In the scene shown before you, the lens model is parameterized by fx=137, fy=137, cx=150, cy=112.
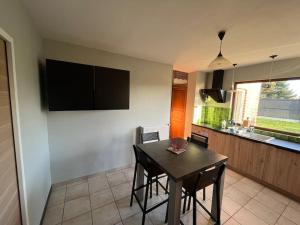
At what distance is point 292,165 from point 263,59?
192cm

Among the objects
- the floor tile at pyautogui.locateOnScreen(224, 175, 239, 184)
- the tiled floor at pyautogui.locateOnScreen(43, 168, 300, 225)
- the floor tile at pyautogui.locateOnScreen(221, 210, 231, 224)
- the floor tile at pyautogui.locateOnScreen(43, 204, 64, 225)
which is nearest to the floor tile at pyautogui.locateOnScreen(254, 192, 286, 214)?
the tiled floor at pyautogui.locateOnScreen(43, 168, 300, 225)

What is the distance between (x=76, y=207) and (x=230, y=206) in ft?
7.15

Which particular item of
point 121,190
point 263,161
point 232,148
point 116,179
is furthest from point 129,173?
point 263,161

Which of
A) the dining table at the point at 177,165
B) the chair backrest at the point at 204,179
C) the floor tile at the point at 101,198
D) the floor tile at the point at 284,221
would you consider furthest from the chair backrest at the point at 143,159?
the floor tile at the point at 284,221

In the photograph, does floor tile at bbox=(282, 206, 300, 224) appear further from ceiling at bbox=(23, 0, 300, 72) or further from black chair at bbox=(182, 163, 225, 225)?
ceiling at bbox=(23, 0, 300, 72)

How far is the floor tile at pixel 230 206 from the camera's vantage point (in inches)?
74.7

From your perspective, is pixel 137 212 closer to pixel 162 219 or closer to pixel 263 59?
pixel 162 219

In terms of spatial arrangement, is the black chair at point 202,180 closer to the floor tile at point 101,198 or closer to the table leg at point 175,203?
the table leg at point 175,203

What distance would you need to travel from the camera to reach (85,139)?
2.45m

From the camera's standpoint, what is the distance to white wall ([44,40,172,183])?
2.22m

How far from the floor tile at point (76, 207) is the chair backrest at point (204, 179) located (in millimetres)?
1422

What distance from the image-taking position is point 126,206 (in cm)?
192

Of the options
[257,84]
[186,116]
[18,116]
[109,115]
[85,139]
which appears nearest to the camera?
[18,116]

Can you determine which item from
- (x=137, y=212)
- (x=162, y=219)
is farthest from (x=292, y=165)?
(x=137, y=212)
